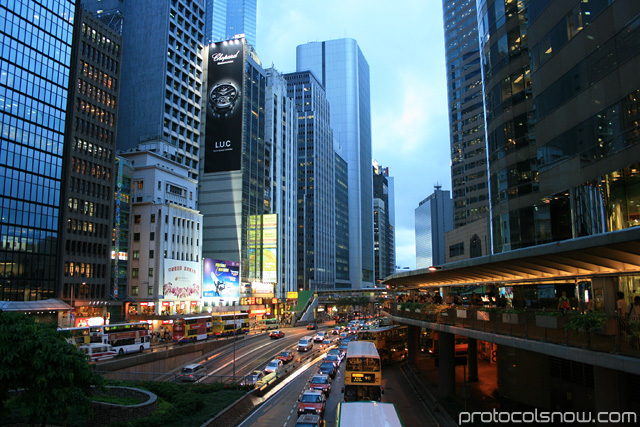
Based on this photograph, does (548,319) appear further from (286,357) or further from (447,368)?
(286,357)

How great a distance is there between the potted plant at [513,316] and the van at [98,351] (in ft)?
136

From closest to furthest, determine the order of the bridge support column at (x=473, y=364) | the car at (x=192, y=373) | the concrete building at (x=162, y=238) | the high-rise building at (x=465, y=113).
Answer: the bridge support column at (x=473, y=364), the car at (x=192, y=373), the concrete building at (x=162, y=238), the high-rise building at (x=465, y=113)

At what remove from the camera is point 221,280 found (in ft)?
324

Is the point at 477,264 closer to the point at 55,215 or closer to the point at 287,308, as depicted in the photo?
the point at 55,215

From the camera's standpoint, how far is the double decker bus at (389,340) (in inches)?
1934

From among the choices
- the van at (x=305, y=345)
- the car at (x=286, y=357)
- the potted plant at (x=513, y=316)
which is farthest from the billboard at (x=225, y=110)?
the potted plant at (x=513, y=316)

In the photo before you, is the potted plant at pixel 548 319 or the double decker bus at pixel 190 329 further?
the double decker bus at pixel 190 329

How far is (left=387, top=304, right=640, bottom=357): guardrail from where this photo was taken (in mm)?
14169

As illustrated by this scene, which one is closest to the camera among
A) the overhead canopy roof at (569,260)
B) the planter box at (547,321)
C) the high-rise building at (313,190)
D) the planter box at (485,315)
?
the overhead canopy roof at (569,260)

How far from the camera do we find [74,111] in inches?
2889

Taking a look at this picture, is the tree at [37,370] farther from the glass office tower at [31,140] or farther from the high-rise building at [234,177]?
the high-rise building at [234,177]

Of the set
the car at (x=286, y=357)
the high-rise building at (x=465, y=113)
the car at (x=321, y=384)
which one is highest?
Result: the high-rise building at (x=465, y=113)

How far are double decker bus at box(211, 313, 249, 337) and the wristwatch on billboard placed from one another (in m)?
51.0

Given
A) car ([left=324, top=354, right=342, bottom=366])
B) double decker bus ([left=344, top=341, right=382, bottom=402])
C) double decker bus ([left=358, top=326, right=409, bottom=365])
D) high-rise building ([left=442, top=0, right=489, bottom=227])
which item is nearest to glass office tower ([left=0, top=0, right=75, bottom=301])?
car ([left=324, top=354, right=342, bottom=366])
